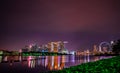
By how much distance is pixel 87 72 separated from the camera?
8.83 m

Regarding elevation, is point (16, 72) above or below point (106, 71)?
below

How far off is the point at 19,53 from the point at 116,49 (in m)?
116

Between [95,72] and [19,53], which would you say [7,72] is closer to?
[95,72]

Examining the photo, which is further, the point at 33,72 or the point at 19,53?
the point at 19,53

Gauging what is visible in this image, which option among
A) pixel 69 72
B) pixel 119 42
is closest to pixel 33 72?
pixel 69 72

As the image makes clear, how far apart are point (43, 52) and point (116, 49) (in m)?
Result: 112

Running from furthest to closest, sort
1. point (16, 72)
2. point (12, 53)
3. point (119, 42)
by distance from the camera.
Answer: point (12, 53) < point (119, 42) < point (16, 72)

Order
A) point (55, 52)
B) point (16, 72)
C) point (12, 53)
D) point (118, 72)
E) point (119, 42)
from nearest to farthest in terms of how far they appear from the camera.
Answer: point (118, 72) → point (16, 72) → point (119, 42) → point (12, 53) → point (55, 52)

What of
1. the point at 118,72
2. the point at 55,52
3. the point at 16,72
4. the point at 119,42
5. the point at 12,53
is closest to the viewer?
the point at 118,72

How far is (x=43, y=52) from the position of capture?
195625 millimetres

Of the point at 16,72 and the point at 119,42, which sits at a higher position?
the point at 119,42

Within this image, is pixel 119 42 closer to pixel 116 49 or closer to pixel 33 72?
pixel 116 49

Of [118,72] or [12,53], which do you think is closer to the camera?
[118,72]

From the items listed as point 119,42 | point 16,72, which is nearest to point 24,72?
point 16,72
